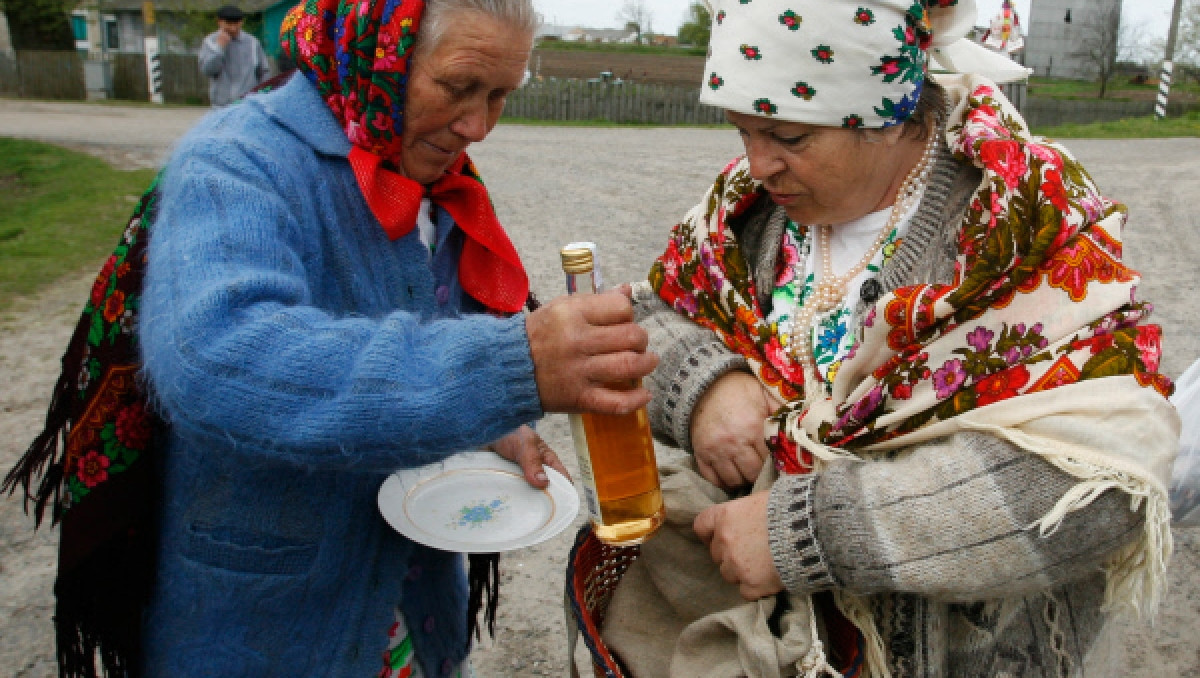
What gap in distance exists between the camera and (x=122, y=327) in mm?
1630

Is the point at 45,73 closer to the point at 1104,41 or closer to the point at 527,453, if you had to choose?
the point at 527,453

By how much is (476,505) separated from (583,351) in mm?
673

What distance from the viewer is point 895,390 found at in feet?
5.41

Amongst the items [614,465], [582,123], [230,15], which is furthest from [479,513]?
[582,123]

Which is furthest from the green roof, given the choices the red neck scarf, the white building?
the white building

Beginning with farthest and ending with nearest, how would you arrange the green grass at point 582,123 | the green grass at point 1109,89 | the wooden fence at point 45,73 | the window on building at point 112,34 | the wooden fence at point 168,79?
the window on building at point 112,34 → the green grass at point 1109,89 → the wooden fence at point 45,73 → the wooden fence at point 168,79 → the green grass at point 582,123

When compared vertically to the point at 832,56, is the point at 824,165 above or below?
below

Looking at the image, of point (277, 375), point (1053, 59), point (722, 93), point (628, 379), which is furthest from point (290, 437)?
point (1053, 59)

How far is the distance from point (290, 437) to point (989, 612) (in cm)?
120

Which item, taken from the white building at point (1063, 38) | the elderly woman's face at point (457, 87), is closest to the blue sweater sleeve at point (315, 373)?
the elderly woman's face at point (457, 87)

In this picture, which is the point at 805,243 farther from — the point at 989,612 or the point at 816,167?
the point at 989,612

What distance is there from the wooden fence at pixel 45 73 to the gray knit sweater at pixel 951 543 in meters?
27.1

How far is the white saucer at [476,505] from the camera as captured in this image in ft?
5.58

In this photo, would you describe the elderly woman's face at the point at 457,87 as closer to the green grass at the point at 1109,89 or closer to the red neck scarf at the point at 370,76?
the red neck scarf at the point at 370,76
